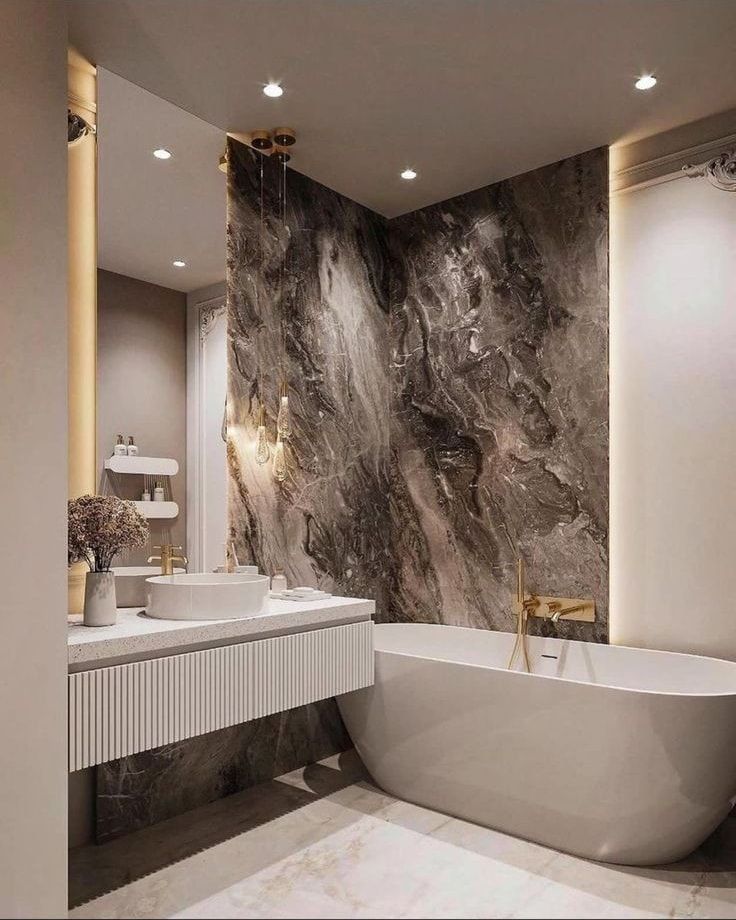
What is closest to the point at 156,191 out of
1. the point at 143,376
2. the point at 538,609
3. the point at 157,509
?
the point at 143,376

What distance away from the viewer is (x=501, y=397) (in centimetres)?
362

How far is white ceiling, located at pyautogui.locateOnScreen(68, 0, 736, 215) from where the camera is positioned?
→ 2398 mm

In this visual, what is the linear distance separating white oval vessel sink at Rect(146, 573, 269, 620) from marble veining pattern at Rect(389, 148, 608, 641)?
1.42 metres

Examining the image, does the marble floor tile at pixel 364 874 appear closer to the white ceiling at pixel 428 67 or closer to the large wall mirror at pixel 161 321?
the large wall mirror at pixel 161 321

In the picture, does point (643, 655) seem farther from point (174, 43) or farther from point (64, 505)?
point (174, 43)

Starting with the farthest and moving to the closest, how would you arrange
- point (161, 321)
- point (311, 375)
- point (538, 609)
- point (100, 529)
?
point (311, 375)
point (538, 609)
point (161, 321)
point (100, 529)

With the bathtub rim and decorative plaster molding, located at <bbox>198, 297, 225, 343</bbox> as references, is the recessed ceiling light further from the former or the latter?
the bathtub rim

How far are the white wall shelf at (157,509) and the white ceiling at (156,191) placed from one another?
2.90ft

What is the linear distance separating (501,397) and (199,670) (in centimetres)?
199

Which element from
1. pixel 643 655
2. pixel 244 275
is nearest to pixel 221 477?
pixel 244 275

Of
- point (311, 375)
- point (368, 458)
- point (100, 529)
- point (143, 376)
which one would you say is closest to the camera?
point (100, 529)

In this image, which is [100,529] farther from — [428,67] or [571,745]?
[428,67]

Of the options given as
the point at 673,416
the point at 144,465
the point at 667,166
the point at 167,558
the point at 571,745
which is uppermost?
the point at 667,166

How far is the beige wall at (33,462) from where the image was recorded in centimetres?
189
